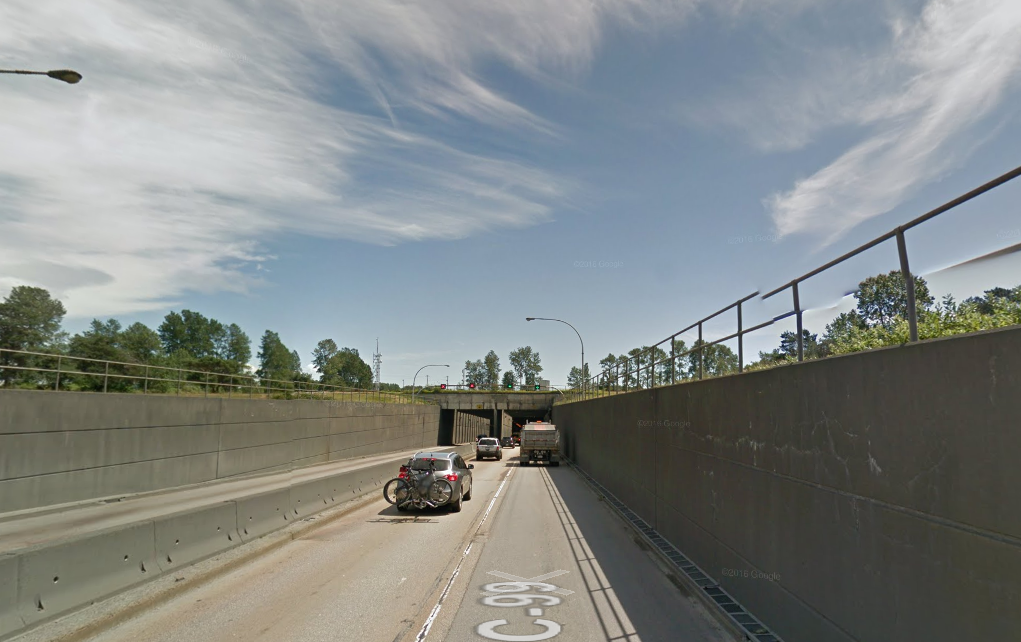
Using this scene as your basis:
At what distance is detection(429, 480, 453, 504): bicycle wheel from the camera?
18672mm

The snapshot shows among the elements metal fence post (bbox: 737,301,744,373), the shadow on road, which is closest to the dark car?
the shadow on road

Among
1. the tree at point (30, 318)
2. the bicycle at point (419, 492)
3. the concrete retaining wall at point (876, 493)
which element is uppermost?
the tree at point (30, 318)

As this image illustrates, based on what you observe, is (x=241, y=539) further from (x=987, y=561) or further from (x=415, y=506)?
(x=987, y=561)

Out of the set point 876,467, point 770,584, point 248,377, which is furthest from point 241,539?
point 248,377

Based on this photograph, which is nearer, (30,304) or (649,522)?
(649,522)

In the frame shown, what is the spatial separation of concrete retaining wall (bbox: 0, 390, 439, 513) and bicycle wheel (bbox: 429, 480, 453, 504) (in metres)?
9.45

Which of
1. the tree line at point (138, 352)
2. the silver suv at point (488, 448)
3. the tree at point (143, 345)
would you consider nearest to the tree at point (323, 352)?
the tree line at point (138, 352)

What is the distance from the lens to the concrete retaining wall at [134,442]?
16.3 metres

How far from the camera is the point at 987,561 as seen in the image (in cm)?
417

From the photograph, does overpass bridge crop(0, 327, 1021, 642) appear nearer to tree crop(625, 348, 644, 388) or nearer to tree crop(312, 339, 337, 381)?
tree crop(625, 348, 644, 388)

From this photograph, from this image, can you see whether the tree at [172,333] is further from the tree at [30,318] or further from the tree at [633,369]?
the tree at [633,369]

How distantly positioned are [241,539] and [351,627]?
20.0ft

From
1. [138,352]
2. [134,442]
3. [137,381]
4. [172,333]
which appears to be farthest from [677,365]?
[172,333]

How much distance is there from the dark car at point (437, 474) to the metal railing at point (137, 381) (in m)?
9.05
